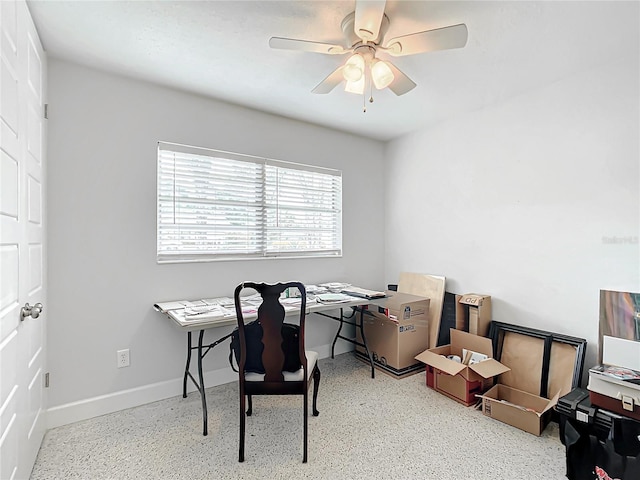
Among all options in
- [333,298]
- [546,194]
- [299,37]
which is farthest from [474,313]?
[299,37]

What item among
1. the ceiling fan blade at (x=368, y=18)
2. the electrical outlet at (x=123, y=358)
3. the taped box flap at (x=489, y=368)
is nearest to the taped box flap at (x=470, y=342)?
the taped box flap at (x=489, y=368)

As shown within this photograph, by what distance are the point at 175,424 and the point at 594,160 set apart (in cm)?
351

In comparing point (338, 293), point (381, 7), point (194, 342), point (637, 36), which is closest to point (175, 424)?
point (194, 342)

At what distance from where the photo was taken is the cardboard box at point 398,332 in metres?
3.05

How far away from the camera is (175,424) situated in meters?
2.25

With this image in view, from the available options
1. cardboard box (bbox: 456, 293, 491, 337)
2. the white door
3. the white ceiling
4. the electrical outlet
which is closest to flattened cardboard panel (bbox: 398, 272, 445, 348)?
cardboard box (bbox: 456, 293, 491, 337)

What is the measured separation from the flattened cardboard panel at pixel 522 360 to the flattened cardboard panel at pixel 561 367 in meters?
0.08

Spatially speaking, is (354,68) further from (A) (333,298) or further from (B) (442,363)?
(B) (442,363)

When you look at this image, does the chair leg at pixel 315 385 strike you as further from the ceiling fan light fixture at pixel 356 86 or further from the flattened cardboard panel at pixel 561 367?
the ceiling fan light fixture at pixel 356 86

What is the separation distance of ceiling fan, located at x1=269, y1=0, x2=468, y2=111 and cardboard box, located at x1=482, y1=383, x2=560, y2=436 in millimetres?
2259

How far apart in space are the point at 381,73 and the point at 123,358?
2690 mm

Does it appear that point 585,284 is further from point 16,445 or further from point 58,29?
point 58,29

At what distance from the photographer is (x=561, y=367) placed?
243 centimetres

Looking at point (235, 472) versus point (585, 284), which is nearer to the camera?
point (235, 472)
